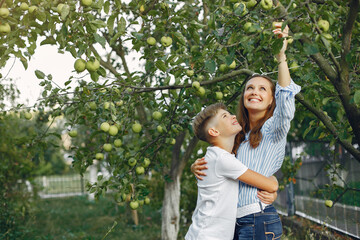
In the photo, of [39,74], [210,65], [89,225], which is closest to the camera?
[210,65]

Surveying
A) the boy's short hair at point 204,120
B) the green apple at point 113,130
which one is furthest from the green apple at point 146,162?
the boy's short hair at point 204,120

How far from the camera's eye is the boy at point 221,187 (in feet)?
6.40

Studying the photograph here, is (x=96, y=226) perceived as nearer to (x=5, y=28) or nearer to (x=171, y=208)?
(x=171, y=208)

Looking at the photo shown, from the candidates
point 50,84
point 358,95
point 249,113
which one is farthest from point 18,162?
point 358,95

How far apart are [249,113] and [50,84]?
168 centimetres

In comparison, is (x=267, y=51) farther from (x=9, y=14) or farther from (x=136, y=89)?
(x=9, y=14)

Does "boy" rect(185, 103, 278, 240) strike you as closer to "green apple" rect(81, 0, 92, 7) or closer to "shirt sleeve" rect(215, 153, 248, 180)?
"shirt sleeve" rect(215, 153, 248, 180)

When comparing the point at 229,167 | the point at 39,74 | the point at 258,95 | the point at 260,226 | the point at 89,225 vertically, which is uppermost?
the point at 39,74

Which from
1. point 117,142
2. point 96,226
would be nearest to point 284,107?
point 117,142

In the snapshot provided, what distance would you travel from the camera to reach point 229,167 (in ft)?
6.40

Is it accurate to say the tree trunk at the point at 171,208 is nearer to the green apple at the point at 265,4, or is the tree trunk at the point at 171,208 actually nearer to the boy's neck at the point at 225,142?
the boy's neck at the point at 225,142

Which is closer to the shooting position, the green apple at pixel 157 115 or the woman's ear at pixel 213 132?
the woman's ear at pixel 213 132

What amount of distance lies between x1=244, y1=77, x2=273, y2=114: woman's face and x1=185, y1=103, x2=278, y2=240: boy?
134 mm

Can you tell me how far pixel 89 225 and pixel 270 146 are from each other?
5830mm
